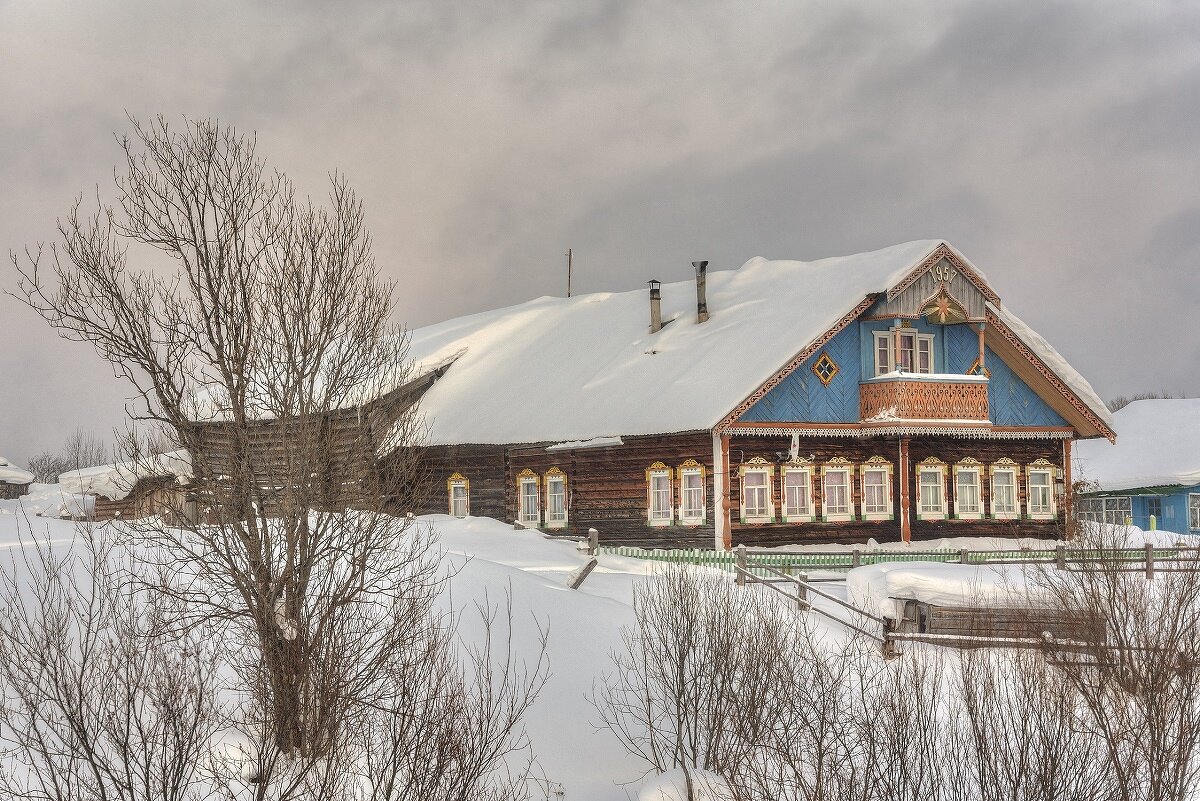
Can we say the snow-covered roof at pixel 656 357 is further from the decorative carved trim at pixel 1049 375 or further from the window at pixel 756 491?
the window at pixel 756 491

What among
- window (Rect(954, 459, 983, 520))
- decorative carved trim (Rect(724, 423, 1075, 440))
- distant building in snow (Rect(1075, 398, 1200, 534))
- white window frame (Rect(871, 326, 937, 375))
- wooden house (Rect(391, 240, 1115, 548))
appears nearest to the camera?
decorative carved trim (Rect(724, 423, 1075, 440))

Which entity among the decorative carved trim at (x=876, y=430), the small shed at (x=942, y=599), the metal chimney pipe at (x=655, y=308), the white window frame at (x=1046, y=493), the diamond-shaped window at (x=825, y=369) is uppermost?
the metal chimney pipe at (x=655, y=308)

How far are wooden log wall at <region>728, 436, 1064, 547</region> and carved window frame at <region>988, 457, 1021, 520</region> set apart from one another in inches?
3.4

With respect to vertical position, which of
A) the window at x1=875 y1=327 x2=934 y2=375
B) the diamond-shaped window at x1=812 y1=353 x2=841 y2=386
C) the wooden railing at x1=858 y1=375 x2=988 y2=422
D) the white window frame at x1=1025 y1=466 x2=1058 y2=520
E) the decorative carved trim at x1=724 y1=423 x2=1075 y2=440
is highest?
the window at x1=875 y1=327 x2=934 y2=375

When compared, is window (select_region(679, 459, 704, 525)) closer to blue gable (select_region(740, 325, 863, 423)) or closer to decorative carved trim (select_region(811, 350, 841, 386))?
blue gable (select_region(740, 325, 863, 423))

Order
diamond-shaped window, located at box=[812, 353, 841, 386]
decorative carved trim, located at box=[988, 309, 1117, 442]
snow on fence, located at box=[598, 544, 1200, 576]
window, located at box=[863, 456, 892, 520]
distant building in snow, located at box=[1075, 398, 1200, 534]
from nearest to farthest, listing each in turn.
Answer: snow on fence, located at box=[598, 544, 1200, 576]
diamond-shaped window, located at box=[812, 353, 841, 386]
window, located at box=[863, 456, 892, 520]
decorative carved trim, located at box=[988, 309, 1117, 442]
distant building in snow, located at box=[1075, 398, 1200, 534]

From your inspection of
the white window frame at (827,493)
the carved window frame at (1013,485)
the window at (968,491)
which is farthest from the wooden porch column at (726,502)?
the carved window frame at (1013,485)

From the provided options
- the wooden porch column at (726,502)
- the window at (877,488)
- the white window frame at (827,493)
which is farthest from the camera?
the window at (877,488)

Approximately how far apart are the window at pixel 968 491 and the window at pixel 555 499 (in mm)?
9627

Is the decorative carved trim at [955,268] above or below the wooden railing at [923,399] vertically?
above

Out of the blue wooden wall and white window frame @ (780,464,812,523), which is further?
white window frame @ (780,464,812,523)

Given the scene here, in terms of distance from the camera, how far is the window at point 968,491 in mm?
29375

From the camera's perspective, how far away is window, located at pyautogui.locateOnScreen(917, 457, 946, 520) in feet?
94.9

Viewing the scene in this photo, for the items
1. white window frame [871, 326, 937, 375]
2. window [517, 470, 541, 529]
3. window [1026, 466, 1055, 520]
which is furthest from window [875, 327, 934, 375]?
window [517, 470, 541, 529]
